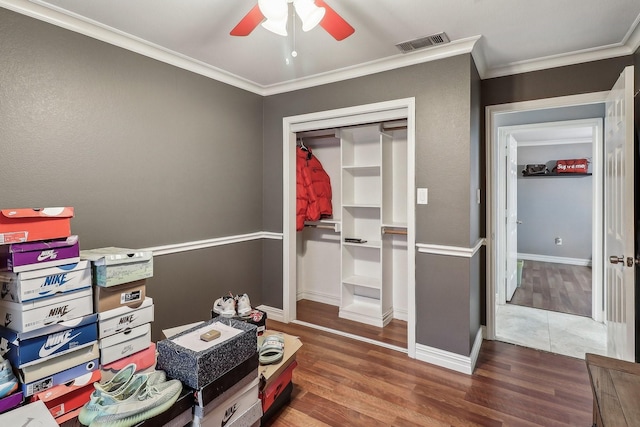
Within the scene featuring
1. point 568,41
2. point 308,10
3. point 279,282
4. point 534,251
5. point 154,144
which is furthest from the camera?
point 534,251

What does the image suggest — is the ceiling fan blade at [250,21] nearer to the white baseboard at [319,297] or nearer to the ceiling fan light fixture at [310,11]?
the ceiling fan light fixture at [310,11]

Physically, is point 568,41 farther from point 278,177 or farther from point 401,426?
point 401,426

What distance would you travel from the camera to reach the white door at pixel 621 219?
1.98 meters

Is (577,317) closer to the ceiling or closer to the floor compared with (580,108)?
closer to the floor

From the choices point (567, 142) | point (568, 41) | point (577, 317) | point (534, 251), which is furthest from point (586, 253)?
point (568, 41)

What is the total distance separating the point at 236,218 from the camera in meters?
3.23

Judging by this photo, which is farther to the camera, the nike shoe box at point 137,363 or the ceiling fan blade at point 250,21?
the nike shoe box at point 137,363

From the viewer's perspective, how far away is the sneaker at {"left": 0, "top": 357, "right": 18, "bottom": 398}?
4.77 feet

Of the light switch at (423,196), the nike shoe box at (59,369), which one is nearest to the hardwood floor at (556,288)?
the light switch at (423,196)

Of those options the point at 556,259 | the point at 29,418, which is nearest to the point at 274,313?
the point at 29,418

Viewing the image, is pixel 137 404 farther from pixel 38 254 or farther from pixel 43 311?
pixel 38 254

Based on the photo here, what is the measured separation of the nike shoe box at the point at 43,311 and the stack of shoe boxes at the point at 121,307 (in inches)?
3.9

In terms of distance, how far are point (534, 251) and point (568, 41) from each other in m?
5.31

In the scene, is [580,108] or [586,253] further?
[586,253]
